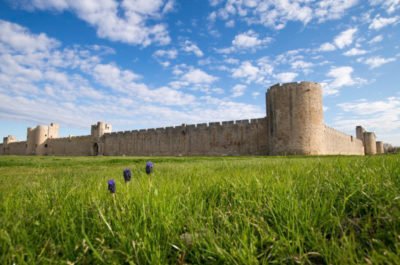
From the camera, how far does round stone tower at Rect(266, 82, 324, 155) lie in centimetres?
2103

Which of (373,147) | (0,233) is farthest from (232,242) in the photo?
(373,147)

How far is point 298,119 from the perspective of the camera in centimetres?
2122

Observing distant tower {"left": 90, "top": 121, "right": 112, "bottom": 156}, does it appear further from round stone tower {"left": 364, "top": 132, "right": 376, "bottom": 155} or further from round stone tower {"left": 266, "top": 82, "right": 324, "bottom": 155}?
round stone tower {"left": 364, "top": 132, "right": 376, "bottom": 155}

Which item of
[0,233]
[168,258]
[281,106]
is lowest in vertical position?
[168,258]

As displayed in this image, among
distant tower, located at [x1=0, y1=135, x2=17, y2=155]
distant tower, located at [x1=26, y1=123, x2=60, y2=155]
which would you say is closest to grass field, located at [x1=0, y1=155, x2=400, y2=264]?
distant tower, located at [x1=26, y1=123, x2=60, y2=155]

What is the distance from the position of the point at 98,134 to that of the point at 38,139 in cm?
1697

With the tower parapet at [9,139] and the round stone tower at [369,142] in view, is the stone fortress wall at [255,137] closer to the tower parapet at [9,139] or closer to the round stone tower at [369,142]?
the round stone tower at [369,142]

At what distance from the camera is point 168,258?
1.11 meters

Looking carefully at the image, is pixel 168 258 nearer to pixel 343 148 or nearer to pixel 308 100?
pixel 308 100

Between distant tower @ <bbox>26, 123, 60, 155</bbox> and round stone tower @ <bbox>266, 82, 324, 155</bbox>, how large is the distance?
148ft

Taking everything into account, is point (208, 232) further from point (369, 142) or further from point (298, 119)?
point (369, 142)

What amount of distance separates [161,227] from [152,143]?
32.8 m

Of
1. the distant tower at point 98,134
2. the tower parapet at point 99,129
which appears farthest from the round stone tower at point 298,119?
the tower parapet at point 99,129

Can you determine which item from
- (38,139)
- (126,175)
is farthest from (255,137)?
(38,139)
